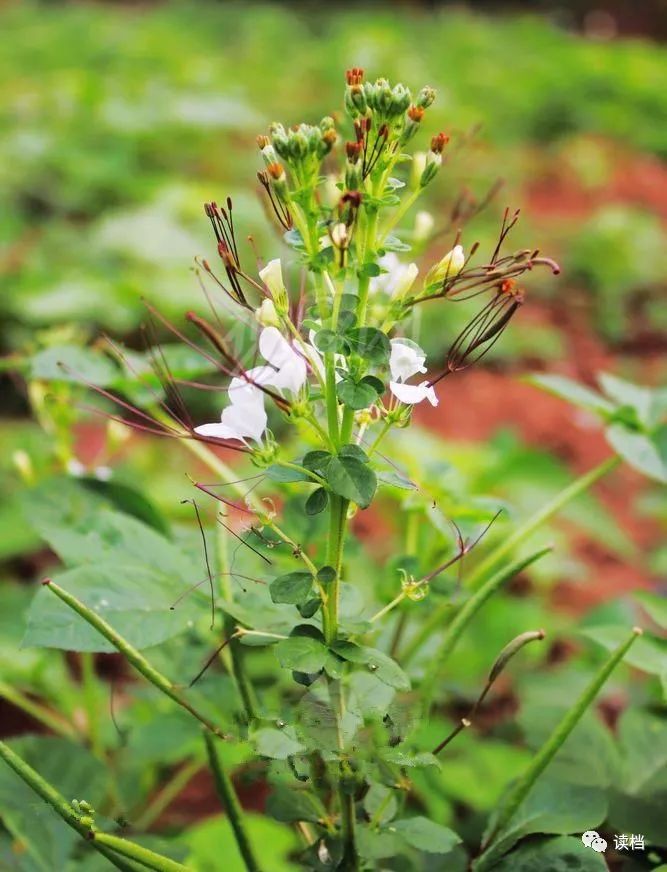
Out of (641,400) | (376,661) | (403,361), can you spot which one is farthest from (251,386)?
(641,400)

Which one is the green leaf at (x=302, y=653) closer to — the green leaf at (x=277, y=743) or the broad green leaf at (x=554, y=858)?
the green leaf at (x=277, y=743)

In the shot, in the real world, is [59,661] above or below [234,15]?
below

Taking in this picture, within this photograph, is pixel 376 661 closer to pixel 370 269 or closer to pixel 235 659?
pixel 235 659

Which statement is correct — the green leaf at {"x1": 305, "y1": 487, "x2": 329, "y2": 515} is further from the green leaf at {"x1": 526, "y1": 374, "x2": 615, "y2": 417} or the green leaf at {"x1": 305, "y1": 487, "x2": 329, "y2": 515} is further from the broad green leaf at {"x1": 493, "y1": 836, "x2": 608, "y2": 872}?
the green leaf at {"x1": 526, "y1": 374, "x2": 615, "y2": 417}

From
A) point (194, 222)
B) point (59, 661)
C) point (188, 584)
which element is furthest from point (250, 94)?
point (188, 584)

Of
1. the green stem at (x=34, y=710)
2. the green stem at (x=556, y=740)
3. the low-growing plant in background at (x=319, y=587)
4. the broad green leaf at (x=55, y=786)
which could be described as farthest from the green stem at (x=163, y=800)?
the green stem at (x=556, y=740)

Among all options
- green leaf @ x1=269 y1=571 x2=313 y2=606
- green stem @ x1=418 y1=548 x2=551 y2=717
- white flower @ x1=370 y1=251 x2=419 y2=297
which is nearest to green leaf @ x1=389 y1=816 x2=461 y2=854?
green stem @ x1=418 y1=548 x2=551 y2=717

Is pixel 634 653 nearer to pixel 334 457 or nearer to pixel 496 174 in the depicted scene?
pixel 334 457
